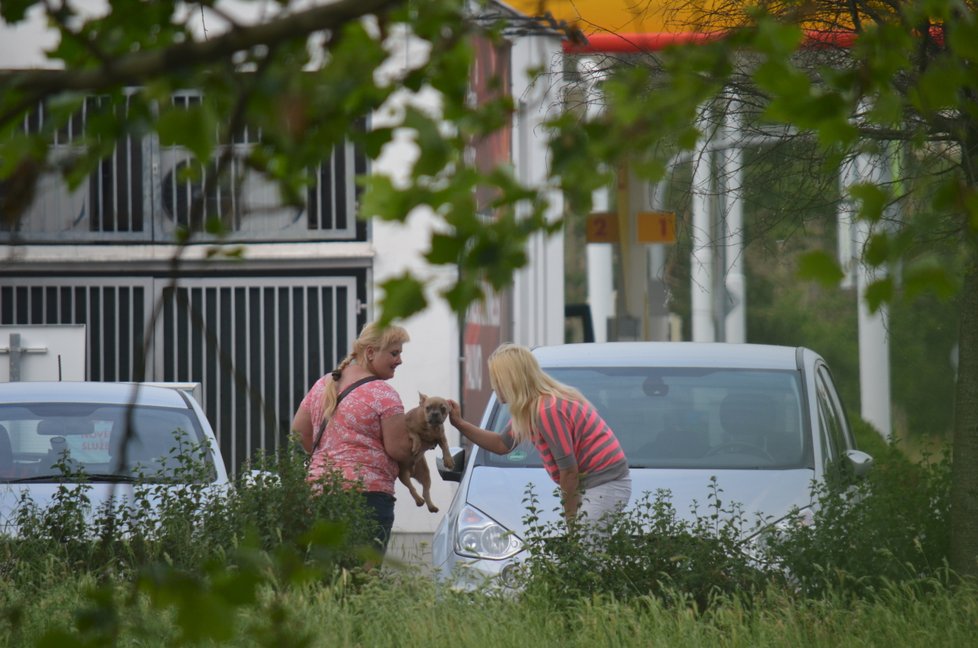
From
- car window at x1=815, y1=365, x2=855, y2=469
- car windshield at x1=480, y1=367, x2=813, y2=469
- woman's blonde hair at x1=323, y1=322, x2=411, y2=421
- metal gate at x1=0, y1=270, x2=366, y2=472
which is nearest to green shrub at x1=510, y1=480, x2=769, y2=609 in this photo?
car window at x1=815, y1=365, x2=855, y2=469

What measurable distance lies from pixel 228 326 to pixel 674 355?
676 cm

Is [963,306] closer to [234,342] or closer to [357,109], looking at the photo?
[357,109]

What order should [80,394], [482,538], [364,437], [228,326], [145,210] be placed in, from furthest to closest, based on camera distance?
[145,210], [228,326], [80,394], [364,437], [482,538]

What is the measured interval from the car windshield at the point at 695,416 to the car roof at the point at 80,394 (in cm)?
258

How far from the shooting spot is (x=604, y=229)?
814 inches

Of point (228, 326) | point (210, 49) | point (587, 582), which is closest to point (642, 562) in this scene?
point (587, 582)

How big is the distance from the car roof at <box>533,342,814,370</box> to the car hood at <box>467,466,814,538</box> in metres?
1.06

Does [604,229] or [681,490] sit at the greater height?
[604,229]

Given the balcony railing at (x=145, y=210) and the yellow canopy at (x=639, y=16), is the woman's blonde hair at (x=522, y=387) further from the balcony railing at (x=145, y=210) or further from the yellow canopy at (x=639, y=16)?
the balcony railing at (x=145, y=210)

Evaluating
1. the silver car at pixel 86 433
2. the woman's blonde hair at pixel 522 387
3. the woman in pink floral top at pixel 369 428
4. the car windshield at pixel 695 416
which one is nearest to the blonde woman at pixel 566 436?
the woman's blonde hair at pixel 522 387

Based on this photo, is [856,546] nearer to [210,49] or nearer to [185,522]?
[185,522]

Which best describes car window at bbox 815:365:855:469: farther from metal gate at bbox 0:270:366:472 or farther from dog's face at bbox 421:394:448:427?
metal gate at bbox 0:270:366:472

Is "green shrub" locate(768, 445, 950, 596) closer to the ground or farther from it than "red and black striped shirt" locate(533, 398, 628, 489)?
closer to the ground

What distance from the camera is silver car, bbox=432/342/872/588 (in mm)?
7148
